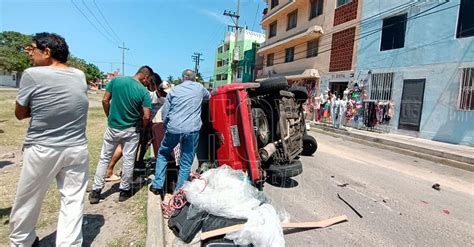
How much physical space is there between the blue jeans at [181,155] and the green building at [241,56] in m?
31.6

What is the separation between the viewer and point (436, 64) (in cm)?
1145

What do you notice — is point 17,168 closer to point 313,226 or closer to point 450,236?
point 313,226

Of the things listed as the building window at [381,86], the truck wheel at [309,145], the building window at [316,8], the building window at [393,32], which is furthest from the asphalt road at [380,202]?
the building window at [316,8]

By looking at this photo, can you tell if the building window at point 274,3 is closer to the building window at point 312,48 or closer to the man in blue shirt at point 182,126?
the building window at point 312,48

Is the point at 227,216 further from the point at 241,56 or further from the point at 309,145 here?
the point at 241,56

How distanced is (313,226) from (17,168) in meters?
5.28

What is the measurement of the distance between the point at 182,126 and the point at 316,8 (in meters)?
19.9

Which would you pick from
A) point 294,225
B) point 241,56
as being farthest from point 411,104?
point 241,56

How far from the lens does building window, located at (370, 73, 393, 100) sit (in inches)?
530

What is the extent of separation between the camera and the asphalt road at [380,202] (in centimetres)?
337

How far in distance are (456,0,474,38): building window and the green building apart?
82.9 ft

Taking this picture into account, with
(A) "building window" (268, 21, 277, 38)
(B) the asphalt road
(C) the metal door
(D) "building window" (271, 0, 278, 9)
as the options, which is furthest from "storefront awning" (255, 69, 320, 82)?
(B) the asphalt road

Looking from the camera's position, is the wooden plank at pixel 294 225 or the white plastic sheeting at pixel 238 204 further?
the wooden plank at pixel 294 225

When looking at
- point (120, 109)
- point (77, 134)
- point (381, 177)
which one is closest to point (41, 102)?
point (77, 134)
